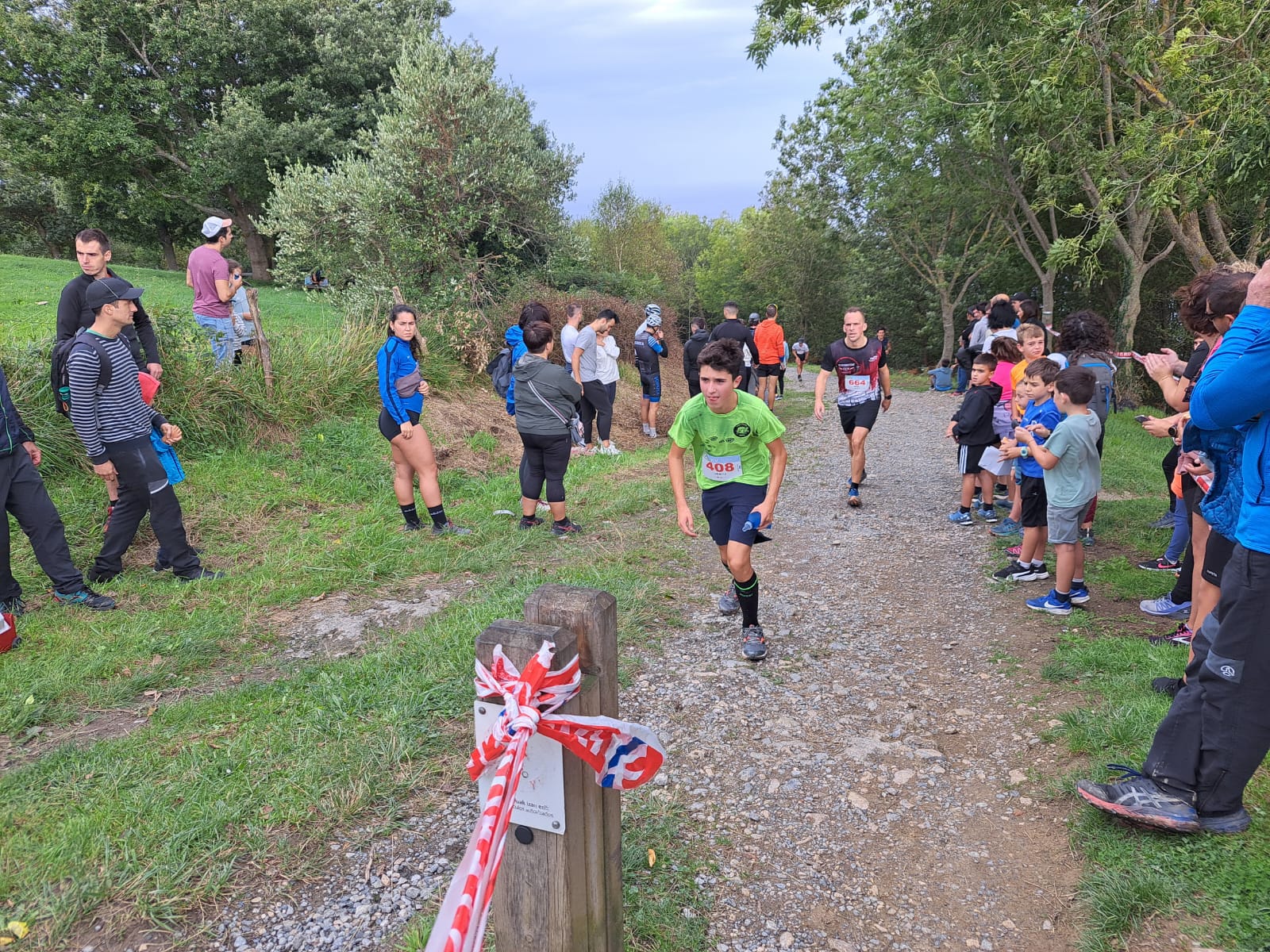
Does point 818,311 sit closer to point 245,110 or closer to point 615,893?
point 245,110

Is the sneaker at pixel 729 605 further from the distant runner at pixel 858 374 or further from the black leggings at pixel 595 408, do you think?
the black leggings at pixel 595 408

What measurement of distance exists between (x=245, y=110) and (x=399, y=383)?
1938 cm

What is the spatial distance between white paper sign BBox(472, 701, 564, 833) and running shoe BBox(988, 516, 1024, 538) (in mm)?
6139

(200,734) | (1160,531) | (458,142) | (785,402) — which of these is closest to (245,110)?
(458,142)

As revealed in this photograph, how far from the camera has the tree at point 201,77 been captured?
2088cm

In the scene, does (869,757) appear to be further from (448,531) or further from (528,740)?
(448,531)

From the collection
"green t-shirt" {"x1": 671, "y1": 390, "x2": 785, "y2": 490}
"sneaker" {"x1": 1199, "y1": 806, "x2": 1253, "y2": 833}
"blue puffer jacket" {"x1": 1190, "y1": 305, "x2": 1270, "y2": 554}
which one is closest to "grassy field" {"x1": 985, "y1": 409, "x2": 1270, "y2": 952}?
"sneaker" {"x1": 1199, "y1": 806, "x2": 1253, "y2": 833}

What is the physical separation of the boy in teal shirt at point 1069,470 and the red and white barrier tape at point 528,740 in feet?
13.8

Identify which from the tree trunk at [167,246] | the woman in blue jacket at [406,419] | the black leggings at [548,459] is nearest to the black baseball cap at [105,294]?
the woman in blue jacket at [406,419]

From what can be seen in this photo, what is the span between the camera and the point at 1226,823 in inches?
104

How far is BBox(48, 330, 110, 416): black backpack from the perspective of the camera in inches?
195

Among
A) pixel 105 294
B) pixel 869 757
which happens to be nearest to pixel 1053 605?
pixel 869 757

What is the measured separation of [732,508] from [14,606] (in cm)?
Answer: 473

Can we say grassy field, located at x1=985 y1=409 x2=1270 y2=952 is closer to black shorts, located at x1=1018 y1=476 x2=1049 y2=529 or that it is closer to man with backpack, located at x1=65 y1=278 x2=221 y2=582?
black shorts, located at x1=1018 y1=476 x2=1049 y2=529
